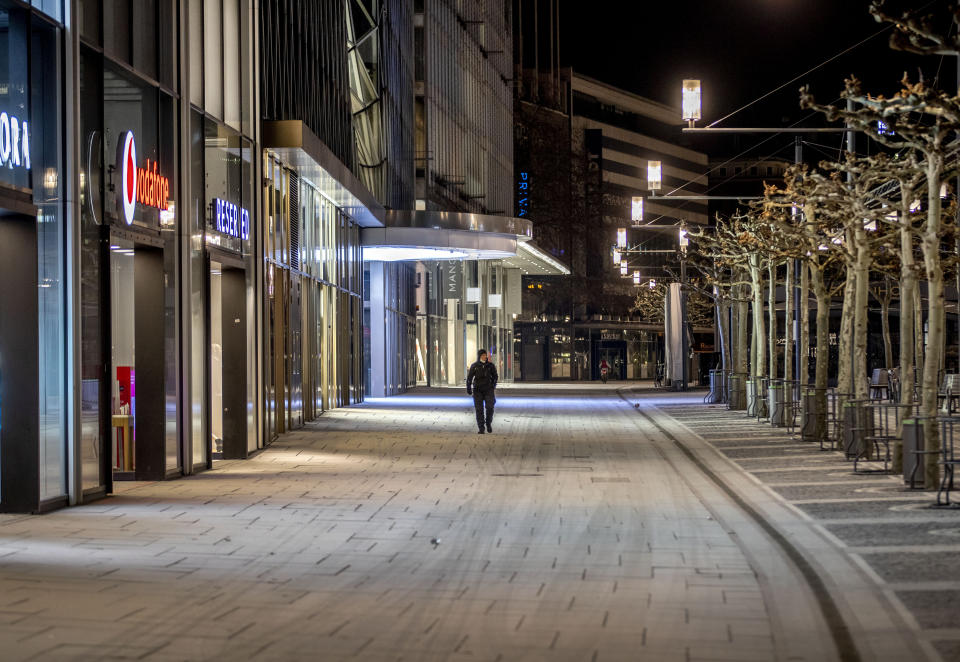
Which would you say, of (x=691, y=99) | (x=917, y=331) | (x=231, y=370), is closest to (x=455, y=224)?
(x=917, y=331)

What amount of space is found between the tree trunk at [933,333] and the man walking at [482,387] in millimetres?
11699

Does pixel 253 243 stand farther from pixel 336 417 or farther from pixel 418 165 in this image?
pixel 418 165

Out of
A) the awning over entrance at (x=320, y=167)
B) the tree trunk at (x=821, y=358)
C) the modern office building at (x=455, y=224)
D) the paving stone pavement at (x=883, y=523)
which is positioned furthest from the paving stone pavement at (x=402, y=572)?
the modern office building at (x=455, y=224)

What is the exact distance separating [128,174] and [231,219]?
489 cm

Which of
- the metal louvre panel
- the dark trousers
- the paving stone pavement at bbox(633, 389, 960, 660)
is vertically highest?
the metal louvre panel

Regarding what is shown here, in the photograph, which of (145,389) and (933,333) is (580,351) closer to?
(145,389)

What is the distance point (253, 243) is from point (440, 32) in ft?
123

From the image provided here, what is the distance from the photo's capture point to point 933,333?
16.1m

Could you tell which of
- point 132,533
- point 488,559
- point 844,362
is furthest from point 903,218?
point 132,533

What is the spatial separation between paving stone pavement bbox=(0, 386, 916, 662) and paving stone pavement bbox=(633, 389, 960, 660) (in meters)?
0.36

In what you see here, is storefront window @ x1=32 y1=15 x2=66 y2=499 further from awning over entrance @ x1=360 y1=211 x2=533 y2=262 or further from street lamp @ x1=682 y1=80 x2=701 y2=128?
awning over entrance @ x1=360 y1=211 x2=533 y2=262

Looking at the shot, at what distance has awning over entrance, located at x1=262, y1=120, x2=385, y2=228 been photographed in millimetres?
23781

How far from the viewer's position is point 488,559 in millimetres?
10742

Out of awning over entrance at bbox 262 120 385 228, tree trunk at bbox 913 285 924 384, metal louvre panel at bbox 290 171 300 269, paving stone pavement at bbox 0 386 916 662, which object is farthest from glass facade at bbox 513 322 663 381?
paving stone pavement at bbox 0 386 916 662
